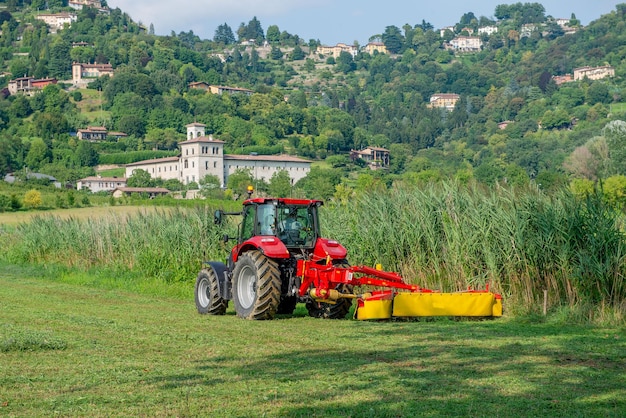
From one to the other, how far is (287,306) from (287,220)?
1.69 meters

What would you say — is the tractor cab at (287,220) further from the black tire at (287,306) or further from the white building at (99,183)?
the white building at (99,183)

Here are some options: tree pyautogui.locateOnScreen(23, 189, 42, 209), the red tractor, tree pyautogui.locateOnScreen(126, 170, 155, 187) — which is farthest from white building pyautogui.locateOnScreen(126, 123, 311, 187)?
the red tractor

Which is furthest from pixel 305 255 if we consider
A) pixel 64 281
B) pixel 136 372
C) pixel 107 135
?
pixel 107 135

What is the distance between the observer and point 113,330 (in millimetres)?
13781

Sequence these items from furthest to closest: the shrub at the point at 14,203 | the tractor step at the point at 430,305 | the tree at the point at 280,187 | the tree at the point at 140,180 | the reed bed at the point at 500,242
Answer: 1. the tree at the point at 140,180
2. the tree at the point at 280,187
3. the shrub at the point at 14,203
4. the reed bed at the point at 500,242
5. the tractor step at the point at 430,305

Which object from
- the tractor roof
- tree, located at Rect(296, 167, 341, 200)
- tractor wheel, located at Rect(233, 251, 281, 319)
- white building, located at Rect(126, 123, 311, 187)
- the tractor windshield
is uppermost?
white building, located at Rect(126, 123, 311, 187)

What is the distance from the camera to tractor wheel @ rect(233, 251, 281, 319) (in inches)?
599

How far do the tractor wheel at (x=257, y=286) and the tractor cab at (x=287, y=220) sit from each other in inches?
22.4

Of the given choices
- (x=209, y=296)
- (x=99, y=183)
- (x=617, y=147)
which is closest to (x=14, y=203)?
(x=209, y=296)

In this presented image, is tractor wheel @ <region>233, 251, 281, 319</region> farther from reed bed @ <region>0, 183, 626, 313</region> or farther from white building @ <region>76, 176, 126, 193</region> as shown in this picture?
white building @ <region>76, 176, 126, 193</region>

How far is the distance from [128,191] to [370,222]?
12864cm

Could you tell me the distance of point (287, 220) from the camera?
53.3 feet

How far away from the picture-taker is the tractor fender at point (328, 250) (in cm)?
1541

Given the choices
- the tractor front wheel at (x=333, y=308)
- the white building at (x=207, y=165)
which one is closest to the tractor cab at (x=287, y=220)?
the tractor front wheel at (x=333, y=308)
